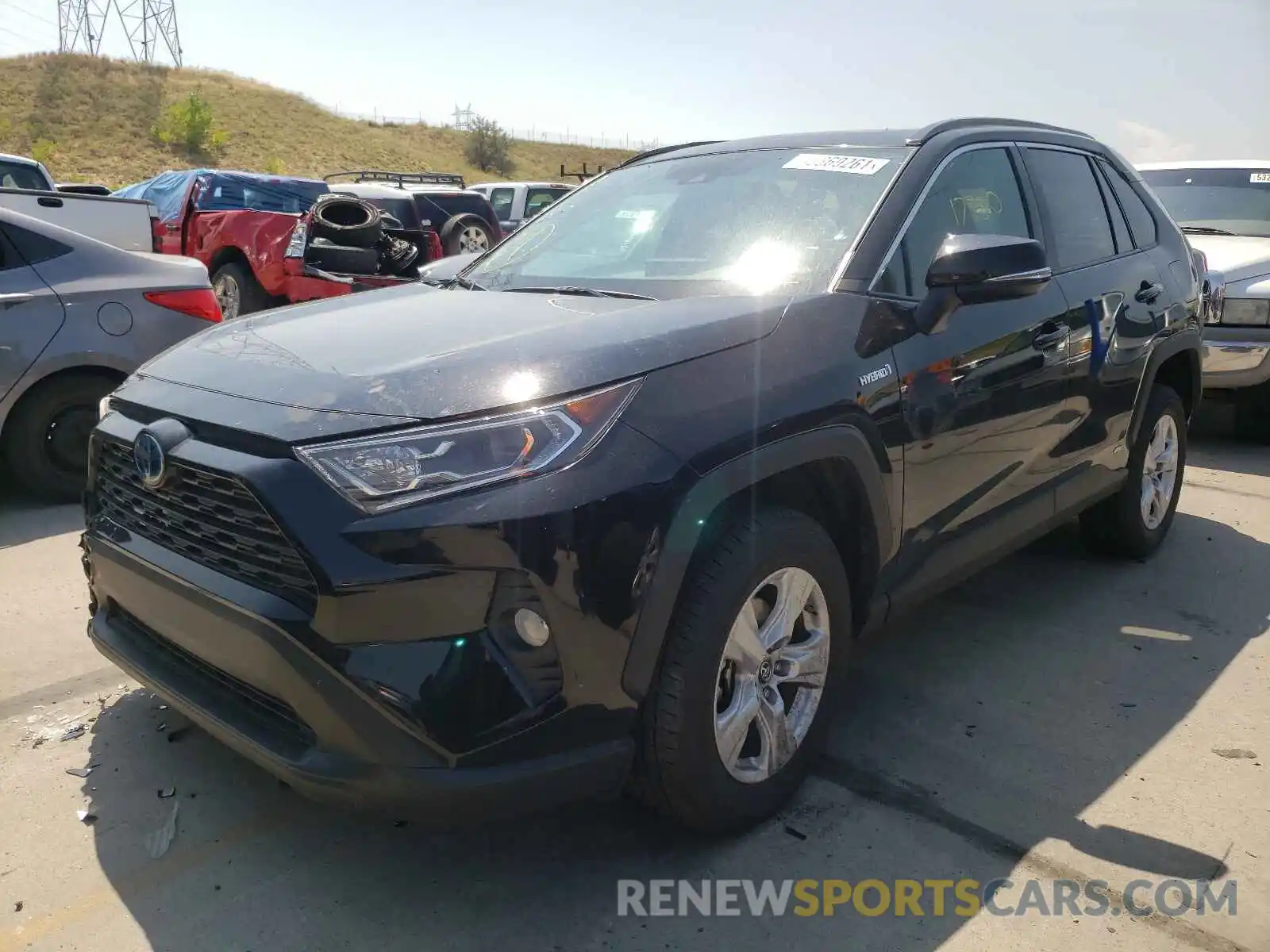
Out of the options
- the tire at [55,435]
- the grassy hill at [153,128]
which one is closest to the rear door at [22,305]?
the tire at [55,435]

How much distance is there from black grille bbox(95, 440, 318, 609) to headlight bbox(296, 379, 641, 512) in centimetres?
18

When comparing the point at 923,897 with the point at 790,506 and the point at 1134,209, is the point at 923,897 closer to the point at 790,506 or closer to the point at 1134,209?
the point at 790,506

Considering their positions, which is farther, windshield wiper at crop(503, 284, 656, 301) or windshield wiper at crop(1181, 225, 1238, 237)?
windshield wiper at crop(1181, 225, 1238, 237)

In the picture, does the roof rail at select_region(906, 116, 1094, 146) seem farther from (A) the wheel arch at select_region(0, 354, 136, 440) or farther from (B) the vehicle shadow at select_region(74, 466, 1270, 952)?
(A) the wheel arch at select_region(0, 354, 136, 440)

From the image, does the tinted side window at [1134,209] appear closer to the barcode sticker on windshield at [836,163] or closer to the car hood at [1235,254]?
the barcode sticker on windshield at [836,163]

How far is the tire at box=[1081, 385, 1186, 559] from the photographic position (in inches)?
174

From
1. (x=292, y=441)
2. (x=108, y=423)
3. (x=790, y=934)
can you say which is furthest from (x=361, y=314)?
(x=790, y=934)

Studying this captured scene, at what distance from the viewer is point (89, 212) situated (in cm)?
805

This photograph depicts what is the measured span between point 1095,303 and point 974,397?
3.56ft

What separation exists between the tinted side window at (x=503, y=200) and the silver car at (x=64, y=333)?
11.3 m

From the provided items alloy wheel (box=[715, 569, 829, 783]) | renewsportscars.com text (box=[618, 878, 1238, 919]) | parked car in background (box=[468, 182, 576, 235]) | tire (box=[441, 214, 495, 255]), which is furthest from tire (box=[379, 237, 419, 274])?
renewsportscars.com text (box=[618, 878, 1238, 919])

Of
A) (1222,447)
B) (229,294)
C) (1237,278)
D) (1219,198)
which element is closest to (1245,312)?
(1237,278)

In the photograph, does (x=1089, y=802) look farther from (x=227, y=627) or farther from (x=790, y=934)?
(x=227, y=627)

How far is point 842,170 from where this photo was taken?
127 inches
